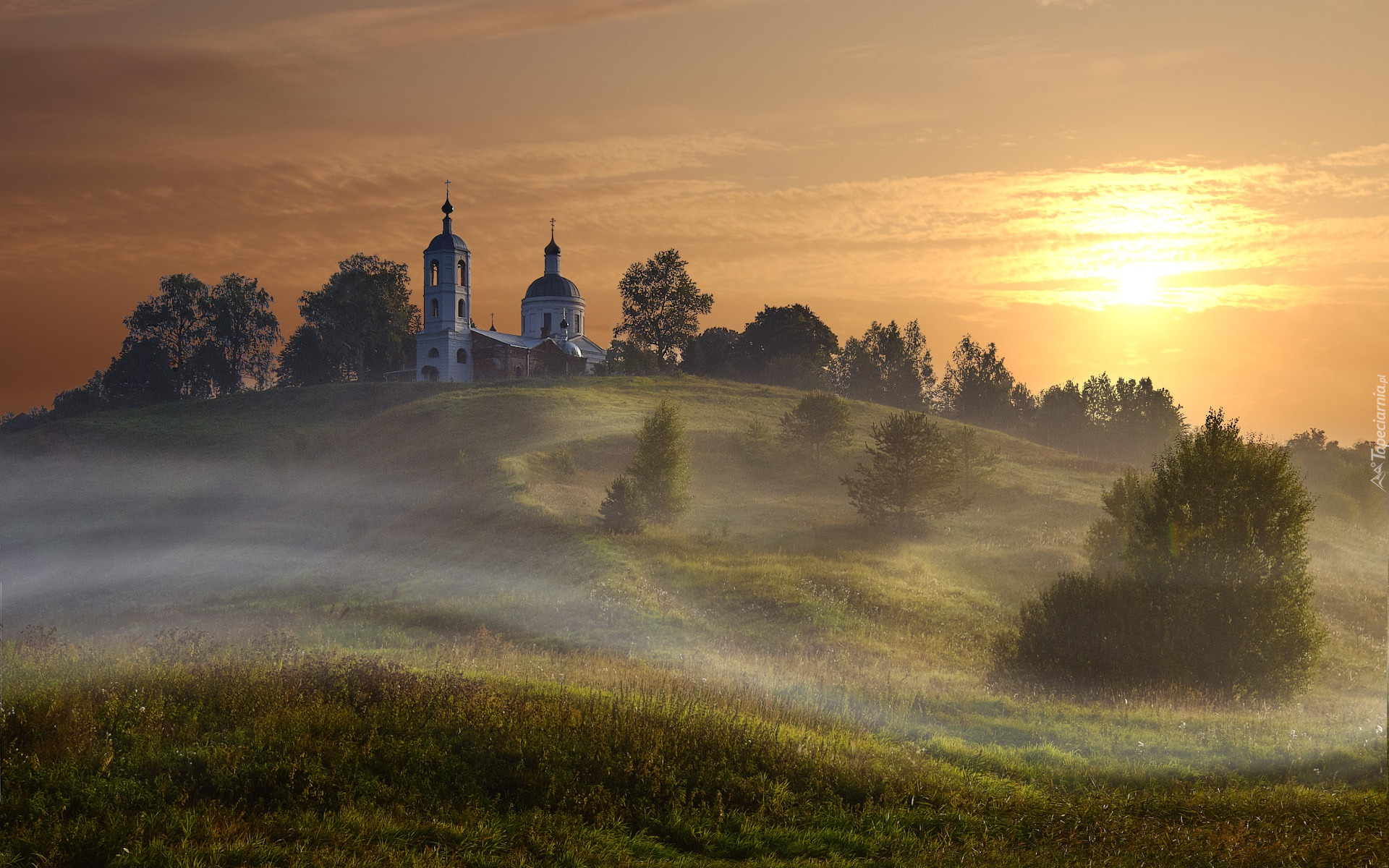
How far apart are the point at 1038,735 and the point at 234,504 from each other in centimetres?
5229

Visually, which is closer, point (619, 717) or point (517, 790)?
point (517, 790)

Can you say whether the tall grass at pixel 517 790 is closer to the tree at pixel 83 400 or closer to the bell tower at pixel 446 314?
the bell tower at pixel 446 314

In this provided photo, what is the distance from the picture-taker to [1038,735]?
14.7 meters

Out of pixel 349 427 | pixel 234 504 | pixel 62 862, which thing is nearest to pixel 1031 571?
pixel 62 862

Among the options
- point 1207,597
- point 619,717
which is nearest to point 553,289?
point 1207,597

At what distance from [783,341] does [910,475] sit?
267 feet

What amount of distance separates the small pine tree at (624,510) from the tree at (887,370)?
7588 centimetres

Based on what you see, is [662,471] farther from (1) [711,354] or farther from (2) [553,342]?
(1) [711,354]

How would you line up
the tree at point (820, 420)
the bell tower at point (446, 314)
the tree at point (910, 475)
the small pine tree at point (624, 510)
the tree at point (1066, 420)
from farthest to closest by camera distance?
the tree at point (1066, 420)
the bell tower at point (446, 314)
the tree at point (820, 420)
the tree at point (910, 475)
the small pine tree at point (624, 510)

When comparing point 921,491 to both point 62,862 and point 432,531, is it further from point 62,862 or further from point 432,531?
point 62,862

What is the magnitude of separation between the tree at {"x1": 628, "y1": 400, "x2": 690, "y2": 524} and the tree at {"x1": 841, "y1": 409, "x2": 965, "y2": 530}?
7.53 metres

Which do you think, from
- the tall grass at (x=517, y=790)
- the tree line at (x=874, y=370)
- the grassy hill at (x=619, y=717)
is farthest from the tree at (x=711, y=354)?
the tall grass at (x=517, y=790)

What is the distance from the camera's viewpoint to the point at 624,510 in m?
36.5

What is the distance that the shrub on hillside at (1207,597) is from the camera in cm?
1928
